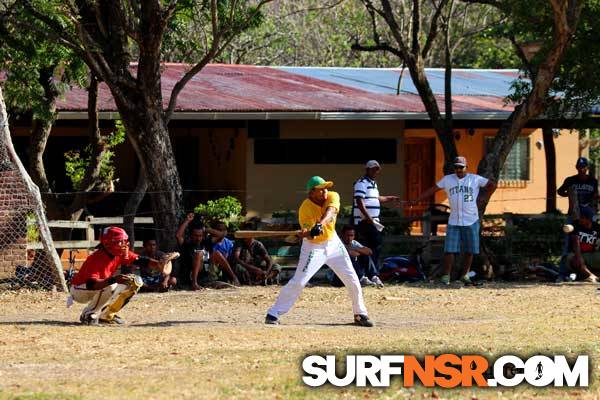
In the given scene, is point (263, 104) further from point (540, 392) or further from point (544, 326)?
point (540, 392)

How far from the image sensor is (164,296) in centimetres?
1655

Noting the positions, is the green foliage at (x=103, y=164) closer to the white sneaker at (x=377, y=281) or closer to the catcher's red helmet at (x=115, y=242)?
the white sneaker at (x=377, y=281)

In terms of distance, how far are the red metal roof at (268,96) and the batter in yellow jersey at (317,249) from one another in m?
8.91

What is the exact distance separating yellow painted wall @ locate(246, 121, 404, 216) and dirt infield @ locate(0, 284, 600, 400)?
6.80 meters

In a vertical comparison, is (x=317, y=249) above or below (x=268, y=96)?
below

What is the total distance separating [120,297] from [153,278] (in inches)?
157

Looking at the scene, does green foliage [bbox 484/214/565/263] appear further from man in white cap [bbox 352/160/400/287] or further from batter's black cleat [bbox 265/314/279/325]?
batter's black cleat [bbox 265/314/279/325]

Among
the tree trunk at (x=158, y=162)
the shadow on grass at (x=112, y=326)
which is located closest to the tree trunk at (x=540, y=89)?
the tree trunk at (x=158, y=162)

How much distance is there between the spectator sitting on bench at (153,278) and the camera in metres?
17.1

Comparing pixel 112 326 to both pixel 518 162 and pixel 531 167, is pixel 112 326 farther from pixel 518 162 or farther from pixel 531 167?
pixel 531 167

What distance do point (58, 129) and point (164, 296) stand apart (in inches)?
345

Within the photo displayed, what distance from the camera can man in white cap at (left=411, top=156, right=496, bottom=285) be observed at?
58.6 ft

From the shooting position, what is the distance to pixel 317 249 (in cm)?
1295

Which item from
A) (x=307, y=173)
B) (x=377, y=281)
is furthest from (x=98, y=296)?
(x=307, y=173)
